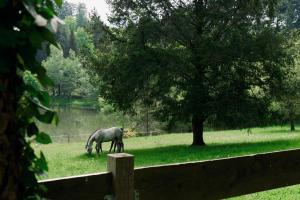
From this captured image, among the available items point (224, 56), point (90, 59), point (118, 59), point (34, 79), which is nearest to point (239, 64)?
point (224, 56)

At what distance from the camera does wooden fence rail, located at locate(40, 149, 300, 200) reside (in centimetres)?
264

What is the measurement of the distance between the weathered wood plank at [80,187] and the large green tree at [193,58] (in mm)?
21397

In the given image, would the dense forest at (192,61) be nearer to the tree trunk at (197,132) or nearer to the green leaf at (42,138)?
the tree trunk at (197,132)

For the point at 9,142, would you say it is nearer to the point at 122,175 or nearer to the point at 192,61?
the point at 122,175

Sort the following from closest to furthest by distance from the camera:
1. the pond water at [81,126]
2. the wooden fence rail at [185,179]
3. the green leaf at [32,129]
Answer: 1. the green leaf at [32,129]
2. the wooden fence rail at [185,179]
3. the pond water at [81,126]

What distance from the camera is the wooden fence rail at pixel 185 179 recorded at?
2.64 m

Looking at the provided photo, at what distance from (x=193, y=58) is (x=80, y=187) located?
23.3 meters

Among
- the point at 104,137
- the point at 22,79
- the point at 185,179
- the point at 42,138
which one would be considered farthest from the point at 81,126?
the point at 22,79

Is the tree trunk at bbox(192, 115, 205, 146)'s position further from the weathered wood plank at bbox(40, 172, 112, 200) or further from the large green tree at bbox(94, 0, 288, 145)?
the weathered wood plank at bbox(40, 172, 112, 200)

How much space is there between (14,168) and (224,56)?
2404 cm

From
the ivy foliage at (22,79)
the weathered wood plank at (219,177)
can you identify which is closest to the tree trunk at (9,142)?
the ivy foliage at (22,79)

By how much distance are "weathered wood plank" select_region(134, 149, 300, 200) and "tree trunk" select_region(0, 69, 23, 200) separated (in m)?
1.64

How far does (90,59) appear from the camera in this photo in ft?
87.5

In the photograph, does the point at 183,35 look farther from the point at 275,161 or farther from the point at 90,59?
the point at 275,161
